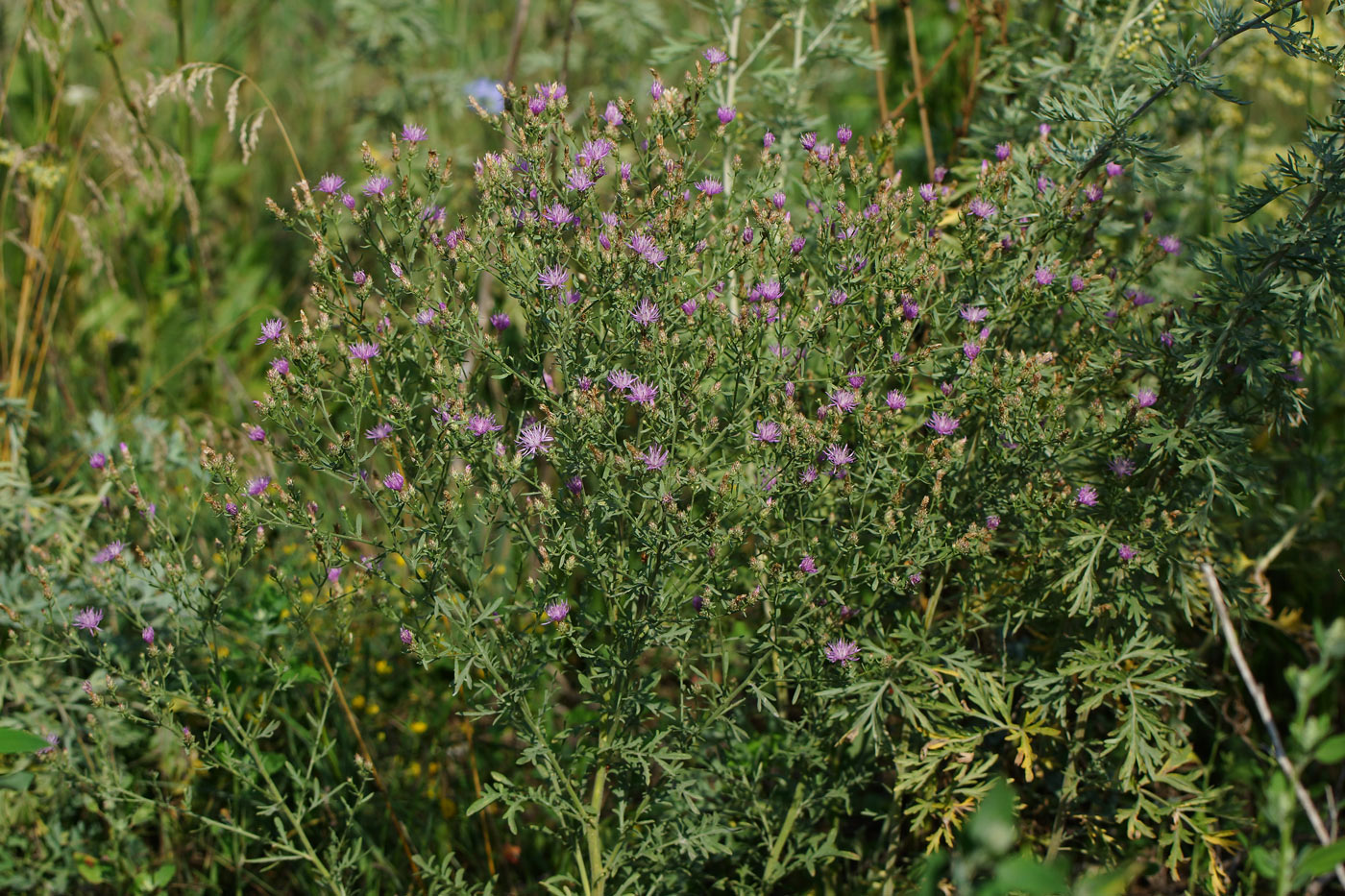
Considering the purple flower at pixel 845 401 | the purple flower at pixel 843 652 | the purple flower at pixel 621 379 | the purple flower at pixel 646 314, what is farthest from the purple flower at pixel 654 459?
the purple flower at pixel 843 652

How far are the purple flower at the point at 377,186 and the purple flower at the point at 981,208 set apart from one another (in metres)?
1.11

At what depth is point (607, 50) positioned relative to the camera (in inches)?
187

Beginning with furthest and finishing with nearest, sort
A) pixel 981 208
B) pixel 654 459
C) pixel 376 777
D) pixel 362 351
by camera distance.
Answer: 1. pixel 376 777
2. pixel 981 208
3. pixel 362 351
4. pixel 654 459

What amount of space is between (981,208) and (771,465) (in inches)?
25.9

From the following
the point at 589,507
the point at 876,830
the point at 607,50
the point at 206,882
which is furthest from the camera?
the point at 607,50

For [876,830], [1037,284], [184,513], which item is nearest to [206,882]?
[184,513]

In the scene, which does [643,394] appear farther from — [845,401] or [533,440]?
[845,401]

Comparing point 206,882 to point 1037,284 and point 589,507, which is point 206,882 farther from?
point 1037,284

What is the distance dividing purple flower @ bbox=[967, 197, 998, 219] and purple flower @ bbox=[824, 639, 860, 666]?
2.83ft

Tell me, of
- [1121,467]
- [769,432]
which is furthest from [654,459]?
[1121,467]

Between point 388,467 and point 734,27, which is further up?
point 734,27

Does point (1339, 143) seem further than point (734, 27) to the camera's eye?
No

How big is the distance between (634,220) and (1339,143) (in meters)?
1.45

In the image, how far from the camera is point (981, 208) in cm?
204
